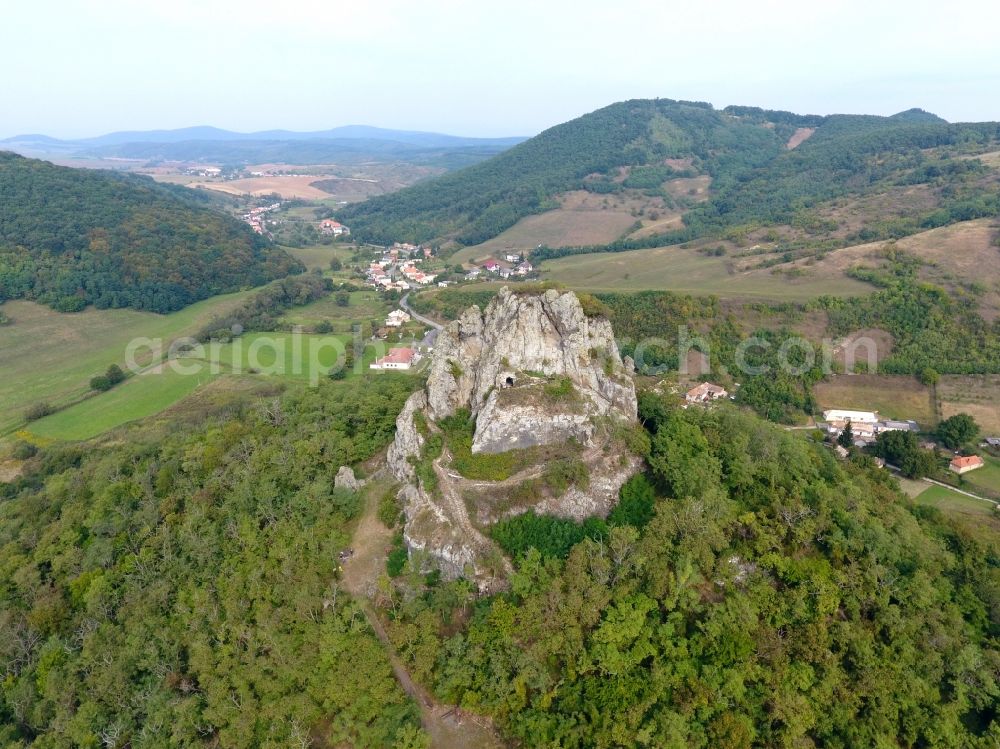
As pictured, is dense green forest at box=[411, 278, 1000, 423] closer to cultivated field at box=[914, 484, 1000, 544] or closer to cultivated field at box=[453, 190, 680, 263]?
cultivated field at box=[914, 484, 1000, 544]

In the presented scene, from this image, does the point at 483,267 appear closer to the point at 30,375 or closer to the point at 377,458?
the point at 30,375

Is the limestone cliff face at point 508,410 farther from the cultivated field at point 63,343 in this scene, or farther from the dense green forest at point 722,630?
the cultivated field at point 63,343

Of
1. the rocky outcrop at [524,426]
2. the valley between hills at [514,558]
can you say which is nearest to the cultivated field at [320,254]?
the valley between hills at [514,558]

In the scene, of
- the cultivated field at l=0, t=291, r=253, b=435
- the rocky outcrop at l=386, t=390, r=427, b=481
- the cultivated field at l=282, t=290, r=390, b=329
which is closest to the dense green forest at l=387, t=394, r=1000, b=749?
the rocky outcrop at l=386, t=390, r=427, b=481

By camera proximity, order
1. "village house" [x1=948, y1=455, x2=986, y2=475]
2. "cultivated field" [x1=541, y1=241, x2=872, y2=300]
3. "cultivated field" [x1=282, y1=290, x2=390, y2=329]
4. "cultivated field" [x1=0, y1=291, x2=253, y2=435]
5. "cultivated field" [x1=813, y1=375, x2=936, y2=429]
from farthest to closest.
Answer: "cultivated field" [x1=282, y1=290, x2=390, y2=329]
"cultivated field" [x1=541, y1=241, x2=872, y2=300]
"cultivated field" [x1=0, y1=291, x2=253, y2=435]
"cultivated field" [x1=813, y1=375, x2=936, y2=429]
"village house" [x1=948, y1=455, x2=986, y2=475]

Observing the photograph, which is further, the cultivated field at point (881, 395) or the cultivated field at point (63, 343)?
the cultivated field at point (63, 343)

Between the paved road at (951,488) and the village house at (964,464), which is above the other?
the village house at (964,464)

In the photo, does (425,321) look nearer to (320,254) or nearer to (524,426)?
(524,426)
